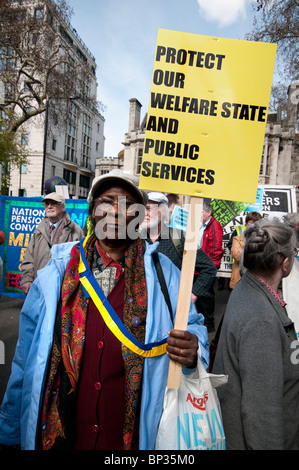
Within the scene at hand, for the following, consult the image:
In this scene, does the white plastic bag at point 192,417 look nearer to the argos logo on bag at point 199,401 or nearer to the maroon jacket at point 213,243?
the argos logo on bag at point 199,401

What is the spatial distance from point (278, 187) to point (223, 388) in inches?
214

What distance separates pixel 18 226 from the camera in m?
5.77

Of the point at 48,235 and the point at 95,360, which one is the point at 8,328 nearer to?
the point at 48,235

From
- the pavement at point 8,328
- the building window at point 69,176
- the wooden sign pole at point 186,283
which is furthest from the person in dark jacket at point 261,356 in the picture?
the building window at point 69,176

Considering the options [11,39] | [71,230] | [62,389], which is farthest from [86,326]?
[11,39]

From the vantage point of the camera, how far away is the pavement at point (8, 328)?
3.23m

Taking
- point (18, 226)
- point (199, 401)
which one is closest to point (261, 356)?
point (199, 401)

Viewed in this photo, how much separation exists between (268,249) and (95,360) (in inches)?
41.2

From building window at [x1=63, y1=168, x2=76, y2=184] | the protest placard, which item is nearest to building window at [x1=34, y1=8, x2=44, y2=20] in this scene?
the protest placard

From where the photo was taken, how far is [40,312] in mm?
1357

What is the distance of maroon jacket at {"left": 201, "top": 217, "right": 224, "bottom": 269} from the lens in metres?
4.81

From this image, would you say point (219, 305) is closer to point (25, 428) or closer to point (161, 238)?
point (161, 238)

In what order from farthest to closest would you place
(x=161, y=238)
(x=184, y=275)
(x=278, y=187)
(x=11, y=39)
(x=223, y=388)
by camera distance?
(x=11, y=39)
(x=278, y=187)
(x=161, y=238)
(x=223, y=388)
(x=184, y=275)

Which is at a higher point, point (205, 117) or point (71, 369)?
point (205, 117)
